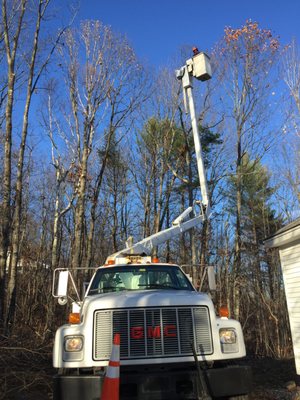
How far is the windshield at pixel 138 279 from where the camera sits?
251 inches

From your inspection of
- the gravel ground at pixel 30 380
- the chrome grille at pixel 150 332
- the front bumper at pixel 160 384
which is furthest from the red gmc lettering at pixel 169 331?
the gravel ground at pixel 30 380

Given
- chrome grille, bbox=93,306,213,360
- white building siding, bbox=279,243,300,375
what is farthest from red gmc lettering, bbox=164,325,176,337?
white building siding, bbox=279,243,300,375

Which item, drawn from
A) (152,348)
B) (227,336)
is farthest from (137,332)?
(227,336)

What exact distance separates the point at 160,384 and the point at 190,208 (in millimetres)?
5484

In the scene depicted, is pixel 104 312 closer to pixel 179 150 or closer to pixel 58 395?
pixel 58 395

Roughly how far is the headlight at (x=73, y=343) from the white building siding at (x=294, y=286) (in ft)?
22.3

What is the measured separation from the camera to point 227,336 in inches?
201

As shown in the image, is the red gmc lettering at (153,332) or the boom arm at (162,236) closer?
the red gmc lettering at (153,332)

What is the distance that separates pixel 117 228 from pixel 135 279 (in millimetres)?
24028

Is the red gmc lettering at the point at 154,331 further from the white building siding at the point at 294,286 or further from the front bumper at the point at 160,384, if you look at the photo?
the white building siding at the point at 294,286

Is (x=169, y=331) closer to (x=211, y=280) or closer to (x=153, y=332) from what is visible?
(x=153, y=332)

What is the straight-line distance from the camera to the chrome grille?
4.83m

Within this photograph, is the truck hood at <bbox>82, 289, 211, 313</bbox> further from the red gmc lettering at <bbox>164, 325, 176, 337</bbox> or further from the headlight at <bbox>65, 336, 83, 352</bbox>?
the headlight at <bbox>65, 336, 83, 352</bbox>

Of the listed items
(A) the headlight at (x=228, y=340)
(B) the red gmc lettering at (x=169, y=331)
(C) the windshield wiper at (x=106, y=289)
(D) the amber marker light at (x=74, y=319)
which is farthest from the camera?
(C) the windshield wiper at (x=106, y=289)
